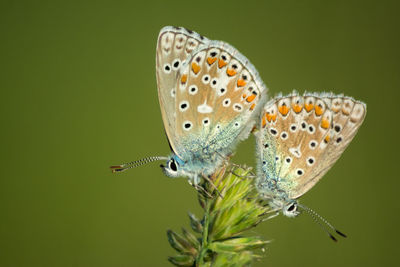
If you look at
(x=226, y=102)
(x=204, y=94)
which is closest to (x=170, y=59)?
(x=204, y=94)

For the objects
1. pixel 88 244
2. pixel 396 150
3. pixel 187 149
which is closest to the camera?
pixel 187 149

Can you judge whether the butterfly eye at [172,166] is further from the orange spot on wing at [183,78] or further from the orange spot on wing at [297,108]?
the orange spot on wing at [297,108]

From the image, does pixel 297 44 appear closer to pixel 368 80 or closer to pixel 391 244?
pixel 368 80

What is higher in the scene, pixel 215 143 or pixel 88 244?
pixel 215 143

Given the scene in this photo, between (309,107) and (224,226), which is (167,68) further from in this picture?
(224,226)

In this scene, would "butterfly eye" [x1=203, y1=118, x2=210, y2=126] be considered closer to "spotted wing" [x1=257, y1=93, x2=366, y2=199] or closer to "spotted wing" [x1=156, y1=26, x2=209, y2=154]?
"spotted wing" [x1=156, y1=26, x2=209, y2=154]

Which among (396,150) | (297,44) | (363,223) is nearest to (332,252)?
(363,223)

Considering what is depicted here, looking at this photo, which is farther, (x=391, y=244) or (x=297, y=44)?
(x=297, y=44)

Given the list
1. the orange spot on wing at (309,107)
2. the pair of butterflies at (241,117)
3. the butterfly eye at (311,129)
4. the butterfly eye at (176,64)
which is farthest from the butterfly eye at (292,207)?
the butterfly eye at (176,64)
